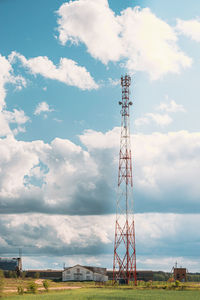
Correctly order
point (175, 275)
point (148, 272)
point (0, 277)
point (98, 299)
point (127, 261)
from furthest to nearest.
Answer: point (148, 272) < point (175, 275) < point (127, 261) < point (0, 277) < point (98, 299)

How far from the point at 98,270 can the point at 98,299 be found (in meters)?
67.7

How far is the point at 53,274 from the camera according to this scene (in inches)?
4680

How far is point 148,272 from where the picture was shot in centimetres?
11719

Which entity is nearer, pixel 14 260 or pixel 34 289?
pixel 34 289

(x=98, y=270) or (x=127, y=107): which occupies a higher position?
(x=127, y=107)

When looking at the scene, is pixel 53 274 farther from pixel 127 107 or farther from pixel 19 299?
pixel 19 299

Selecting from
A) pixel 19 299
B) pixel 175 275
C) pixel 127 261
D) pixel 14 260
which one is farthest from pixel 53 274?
pixel 19 299

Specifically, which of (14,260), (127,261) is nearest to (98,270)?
(14,260)

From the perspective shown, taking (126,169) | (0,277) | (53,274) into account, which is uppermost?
(126,169)

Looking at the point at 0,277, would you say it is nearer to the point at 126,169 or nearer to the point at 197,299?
the point at 197,299

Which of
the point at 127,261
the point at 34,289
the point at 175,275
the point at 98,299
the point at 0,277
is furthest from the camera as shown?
the point at 175,275

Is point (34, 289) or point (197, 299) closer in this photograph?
point (197, 299)

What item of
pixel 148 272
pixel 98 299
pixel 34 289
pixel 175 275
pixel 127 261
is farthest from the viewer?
pixel 148 272

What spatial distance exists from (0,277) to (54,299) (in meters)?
9.96
